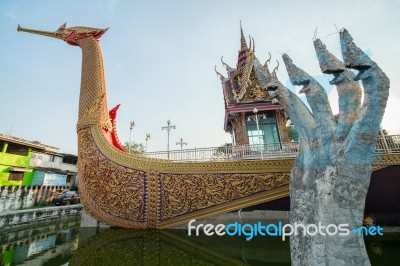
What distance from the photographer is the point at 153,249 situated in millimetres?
5055

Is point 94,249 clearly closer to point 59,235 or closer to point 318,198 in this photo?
point 59,235

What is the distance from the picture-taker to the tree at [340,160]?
228cm

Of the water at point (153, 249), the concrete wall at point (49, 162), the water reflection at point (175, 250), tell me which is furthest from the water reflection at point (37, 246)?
the concrete wall at point (49, 162)

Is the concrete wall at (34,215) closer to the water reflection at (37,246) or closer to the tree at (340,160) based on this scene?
the water reflection at (37,246)

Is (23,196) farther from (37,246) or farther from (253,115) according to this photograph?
(253,115)

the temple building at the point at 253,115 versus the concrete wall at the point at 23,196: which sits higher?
the temple building at the point at 253,115

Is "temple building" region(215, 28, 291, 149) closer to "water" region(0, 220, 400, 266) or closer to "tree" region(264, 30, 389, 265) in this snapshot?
"water" region(0, 220, 400, 266)

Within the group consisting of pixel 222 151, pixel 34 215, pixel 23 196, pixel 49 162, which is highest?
pixel 49 162

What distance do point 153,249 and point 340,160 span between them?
450cm

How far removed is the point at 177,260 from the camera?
174 inches

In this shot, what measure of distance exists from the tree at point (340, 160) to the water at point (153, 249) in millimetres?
2255

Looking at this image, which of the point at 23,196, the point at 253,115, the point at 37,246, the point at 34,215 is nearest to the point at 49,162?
the point at 23,196

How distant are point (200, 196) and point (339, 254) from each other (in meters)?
4.51

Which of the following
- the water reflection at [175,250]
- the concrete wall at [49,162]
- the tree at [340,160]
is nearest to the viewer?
the tree at [340,160]
